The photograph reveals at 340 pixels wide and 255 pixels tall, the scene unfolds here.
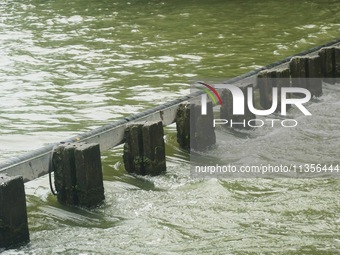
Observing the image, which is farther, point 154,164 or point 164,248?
point 154,164

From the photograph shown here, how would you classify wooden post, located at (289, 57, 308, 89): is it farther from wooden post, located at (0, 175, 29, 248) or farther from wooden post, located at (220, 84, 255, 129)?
wooden post, located at (0, 175, 29, 248)

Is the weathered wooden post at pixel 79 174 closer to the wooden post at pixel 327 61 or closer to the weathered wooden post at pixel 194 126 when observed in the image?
the weathered wooden post at pixel 194 126

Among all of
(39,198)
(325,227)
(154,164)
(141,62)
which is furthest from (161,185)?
(141,62)

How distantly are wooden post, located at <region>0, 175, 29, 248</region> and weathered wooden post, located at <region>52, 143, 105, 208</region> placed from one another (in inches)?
32.6

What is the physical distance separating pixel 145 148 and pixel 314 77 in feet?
13.2

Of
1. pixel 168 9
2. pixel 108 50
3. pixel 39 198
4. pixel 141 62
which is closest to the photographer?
pixel 39 198

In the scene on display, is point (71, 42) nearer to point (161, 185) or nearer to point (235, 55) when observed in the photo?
point (235, 55)

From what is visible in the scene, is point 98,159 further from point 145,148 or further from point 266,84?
point 266,84

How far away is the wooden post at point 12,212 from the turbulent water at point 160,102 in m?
0.12

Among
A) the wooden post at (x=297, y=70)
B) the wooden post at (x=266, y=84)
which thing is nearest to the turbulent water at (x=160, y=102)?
the wooden post at (x=297, y=70)

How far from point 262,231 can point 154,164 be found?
1.85 metres

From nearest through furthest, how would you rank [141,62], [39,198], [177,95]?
[39,198]
[177,95]
[141,62]

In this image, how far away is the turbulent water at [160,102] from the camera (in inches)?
315

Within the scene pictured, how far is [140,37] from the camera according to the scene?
1819 cm
